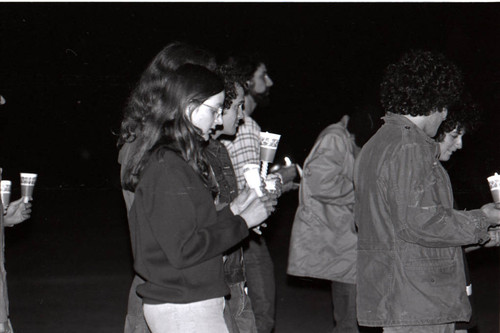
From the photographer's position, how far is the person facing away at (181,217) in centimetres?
271

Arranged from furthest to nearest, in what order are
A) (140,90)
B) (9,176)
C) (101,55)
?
(101,55) < (9,176) < (140,90)

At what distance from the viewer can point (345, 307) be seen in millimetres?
5113

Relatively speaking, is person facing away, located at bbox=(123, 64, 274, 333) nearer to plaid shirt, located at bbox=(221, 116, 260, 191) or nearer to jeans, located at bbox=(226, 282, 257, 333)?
jeans, located at bbox=(226, 282, 257, 333)

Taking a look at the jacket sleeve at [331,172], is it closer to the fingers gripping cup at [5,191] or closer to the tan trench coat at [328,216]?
the tan trench coat at [328,216]

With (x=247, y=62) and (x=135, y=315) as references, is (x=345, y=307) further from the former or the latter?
(x=135, y=315)

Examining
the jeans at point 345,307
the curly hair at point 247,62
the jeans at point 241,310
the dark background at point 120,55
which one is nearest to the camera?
the jeans at point 241,310

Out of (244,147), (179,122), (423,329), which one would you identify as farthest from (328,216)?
(179,122)

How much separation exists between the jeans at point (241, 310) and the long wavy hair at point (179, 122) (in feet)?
3.71

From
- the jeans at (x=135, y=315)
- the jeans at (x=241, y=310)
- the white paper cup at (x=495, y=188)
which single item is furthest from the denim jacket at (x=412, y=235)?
the jeans at (x=135, y=315)

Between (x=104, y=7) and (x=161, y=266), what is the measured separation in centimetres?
1723

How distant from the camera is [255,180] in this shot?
334cm

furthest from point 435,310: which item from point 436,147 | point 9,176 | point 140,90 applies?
point 9,176

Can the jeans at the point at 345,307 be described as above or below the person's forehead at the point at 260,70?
below

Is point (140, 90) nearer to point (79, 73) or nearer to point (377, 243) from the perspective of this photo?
point (377, 243)
